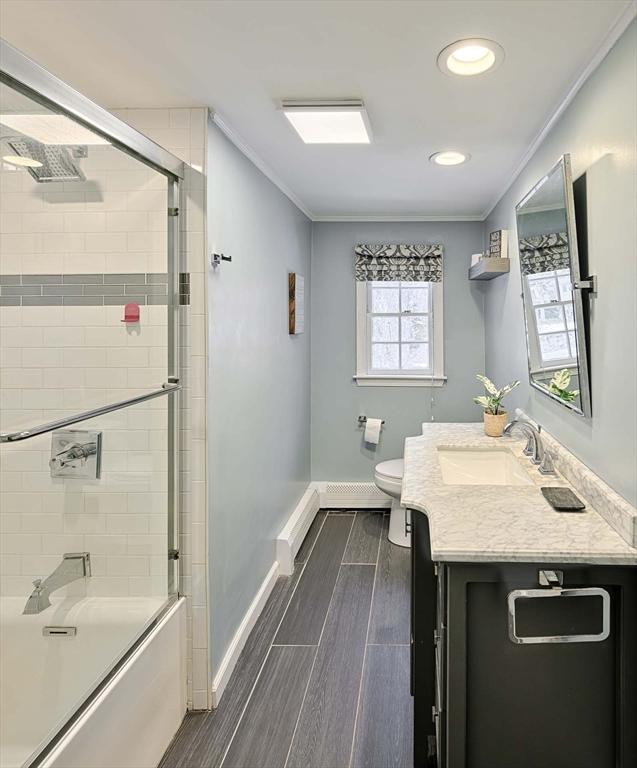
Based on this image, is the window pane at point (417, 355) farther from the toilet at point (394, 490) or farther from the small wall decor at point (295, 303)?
the small wall decor at point (295, 303)

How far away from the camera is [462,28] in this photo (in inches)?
66.1

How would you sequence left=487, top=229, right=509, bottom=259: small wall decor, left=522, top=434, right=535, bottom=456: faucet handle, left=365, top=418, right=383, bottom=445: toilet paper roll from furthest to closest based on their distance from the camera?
1. left=365, top=418, right=383, bottom=445: toilet paper roll
2. left=487, top=229, right=509, bottom=259: small wall decor
3. left=522, top=434, right=535, bottom=456: faucet handle

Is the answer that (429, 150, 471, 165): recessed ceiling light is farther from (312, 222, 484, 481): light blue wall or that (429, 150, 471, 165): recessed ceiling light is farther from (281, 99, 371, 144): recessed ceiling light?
(312, 222, 484, 481): light blue wall

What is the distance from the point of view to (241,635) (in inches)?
108

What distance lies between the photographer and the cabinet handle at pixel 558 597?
1.48 meters

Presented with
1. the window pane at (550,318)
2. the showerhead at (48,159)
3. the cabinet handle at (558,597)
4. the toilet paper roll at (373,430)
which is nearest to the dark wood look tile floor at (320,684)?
the cabinet handle at (558,597)

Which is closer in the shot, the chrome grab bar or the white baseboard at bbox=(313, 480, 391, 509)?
the chrome grab bar

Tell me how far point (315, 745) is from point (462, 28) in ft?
7.80

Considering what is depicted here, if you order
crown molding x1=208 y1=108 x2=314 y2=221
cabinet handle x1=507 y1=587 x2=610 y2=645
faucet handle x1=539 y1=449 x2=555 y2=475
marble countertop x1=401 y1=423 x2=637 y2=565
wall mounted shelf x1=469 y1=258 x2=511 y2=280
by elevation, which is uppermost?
crown molding x1=208 y1=108 x2=314 y2=221

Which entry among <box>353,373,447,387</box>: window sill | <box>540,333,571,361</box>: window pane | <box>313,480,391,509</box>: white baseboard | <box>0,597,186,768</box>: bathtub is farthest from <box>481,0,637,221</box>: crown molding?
<box>313,480,391,509</box>: white baseboard

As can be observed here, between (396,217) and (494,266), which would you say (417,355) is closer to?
(396,217)

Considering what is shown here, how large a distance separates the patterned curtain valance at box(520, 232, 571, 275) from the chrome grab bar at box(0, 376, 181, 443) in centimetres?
149

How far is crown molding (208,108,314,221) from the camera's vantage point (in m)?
2.38

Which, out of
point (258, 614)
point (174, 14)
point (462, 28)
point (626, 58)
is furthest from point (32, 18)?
point (258, 614)
